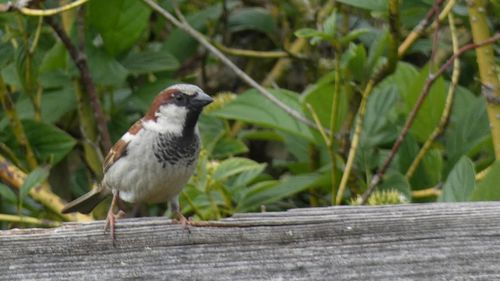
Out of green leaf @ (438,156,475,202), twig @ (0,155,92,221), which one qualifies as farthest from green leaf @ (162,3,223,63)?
green leaf @ (438,156,475,202)

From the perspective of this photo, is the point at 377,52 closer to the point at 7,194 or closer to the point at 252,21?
the point at 7,194

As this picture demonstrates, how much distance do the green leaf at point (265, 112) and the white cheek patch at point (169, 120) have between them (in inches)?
4.9

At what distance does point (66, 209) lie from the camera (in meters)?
2.47

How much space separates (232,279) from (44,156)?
1.37 m

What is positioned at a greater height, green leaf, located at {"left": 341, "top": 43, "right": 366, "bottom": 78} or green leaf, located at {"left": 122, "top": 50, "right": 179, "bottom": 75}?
green leaf, located at {"left": 341, "top": 43, "right": 366, "bottom": 78}

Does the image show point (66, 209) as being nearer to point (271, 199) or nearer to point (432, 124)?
point (271, 199)

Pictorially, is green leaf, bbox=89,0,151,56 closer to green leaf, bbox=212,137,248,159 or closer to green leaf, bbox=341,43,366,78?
green leaf, bbox=212,137,248,159

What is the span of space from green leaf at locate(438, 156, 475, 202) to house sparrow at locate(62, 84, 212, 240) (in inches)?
21.7

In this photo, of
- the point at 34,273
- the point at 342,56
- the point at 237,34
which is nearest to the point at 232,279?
the point at 34,273

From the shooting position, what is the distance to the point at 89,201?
2.57 metres

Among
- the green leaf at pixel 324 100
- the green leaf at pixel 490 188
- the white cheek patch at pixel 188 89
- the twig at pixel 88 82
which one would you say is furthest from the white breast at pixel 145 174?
the green leaf at pixel 490 188

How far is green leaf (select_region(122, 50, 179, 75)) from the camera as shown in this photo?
105 inches

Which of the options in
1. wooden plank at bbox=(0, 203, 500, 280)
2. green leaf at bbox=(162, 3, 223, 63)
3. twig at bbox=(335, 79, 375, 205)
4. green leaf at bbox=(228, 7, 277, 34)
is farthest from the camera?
green leaf at bbox=(228, 7, 277, 34)

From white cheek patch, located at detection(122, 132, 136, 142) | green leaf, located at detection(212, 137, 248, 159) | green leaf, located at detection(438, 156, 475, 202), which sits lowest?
green leaf, located at detection(212, 137, 248, 159)
